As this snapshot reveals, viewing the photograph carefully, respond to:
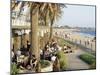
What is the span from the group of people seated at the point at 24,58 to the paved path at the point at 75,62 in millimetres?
399

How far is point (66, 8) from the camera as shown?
2533 mm

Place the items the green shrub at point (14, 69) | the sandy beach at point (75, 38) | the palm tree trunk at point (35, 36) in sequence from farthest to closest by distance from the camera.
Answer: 1. the sandy beach at point (75, 38)
2. the palm tree trunk at point (35, 36)
3. the green shrub at point (14, 69)

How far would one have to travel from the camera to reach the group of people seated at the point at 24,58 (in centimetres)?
234

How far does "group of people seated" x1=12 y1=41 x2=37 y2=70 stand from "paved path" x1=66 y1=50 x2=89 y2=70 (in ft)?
1.31

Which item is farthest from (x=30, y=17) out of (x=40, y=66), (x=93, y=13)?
(x=93, y=13)

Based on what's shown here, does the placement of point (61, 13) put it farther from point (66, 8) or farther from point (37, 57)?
point (37, 57)

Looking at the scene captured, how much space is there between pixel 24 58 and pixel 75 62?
592 mm

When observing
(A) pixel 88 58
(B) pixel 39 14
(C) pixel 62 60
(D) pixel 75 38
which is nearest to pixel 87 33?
(D) pixel 75 38

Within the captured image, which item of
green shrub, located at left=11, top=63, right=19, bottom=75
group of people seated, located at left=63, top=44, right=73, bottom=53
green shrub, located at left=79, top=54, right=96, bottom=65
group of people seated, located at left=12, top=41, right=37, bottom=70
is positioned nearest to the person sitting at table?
group of people seated, located at left=12, top=41, right=37, bottom=70

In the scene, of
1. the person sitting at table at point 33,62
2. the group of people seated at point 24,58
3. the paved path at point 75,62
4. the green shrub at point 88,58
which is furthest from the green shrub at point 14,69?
the green shrub at point 88,58

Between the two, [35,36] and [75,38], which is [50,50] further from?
[75,38]

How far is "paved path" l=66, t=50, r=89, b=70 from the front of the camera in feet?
8.34

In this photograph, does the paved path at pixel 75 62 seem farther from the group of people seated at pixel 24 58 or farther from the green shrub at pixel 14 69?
the green shrub at pixel 14 69

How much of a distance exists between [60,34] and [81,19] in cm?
32
